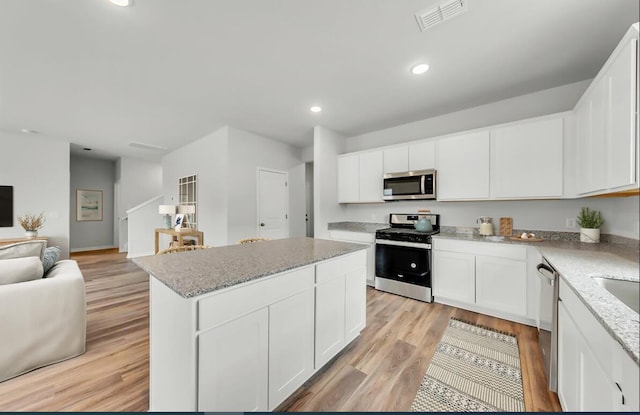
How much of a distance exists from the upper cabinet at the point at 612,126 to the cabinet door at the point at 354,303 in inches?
70.4

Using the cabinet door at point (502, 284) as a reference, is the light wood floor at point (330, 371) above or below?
below

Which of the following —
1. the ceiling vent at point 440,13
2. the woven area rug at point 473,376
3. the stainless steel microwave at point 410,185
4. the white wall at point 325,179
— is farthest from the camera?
the white wall at point 325,179

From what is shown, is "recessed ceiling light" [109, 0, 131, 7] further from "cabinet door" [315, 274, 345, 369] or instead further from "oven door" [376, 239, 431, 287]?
"oven door" [376, 239, 431, 287]

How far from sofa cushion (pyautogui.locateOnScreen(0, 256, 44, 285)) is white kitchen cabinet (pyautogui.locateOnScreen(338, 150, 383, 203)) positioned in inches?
141

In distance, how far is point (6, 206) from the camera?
4.36 meters

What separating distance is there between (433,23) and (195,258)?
7.87 feet

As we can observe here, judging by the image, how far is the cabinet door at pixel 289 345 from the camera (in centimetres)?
138

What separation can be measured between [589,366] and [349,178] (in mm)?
3449

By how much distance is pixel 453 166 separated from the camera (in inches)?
125

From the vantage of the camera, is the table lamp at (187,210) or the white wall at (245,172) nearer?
the white wall at (245,172)

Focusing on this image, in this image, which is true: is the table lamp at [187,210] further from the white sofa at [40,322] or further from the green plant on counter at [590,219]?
the green plant on counter at [590,219]

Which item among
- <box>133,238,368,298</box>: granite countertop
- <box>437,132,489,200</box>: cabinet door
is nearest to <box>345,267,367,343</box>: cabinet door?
<box>133,238,368,298</box>: granite countertop

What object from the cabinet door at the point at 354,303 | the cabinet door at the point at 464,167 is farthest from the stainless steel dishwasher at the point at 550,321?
the cabinet door at the point at 464,167

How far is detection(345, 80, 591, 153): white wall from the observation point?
107 inches
